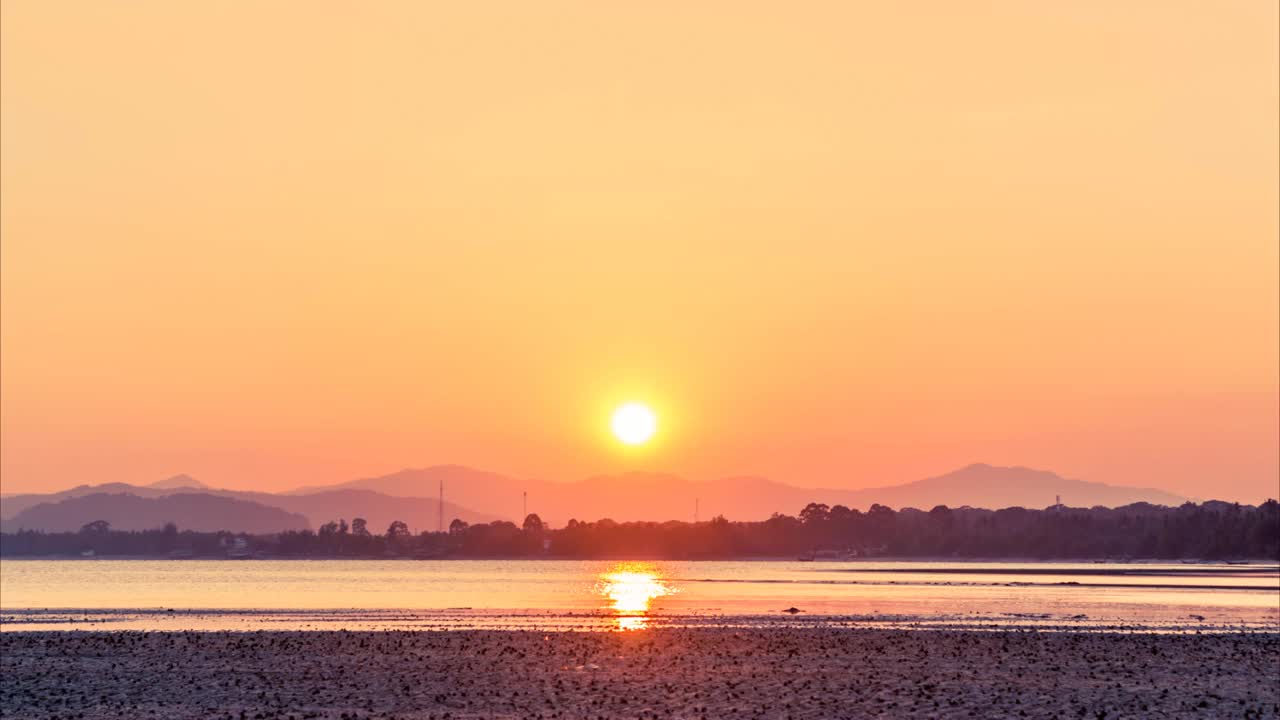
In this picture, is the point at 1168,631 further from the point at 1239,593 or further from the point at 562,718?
the point at 1239,593

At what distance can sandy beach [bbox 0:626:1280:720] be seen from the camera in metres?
43.4

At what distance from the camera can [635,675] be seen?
5112cm

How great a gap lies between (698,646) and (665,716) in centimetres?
2150

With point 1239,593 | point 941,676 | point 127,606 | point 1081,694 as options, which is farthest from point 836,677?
point 1239,593

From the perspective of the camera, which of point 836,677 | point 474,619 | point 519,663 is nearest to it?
point 836,677

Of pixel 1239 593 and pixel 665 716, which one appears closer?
pixel 665 716

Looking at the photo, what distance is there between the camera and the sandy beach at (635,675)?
43438 mm

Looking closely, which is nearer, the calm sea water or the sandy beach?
the sandy beach

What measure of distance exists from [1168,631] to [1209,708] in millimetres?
34236

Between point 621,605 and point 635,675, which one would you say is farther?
point 621,605

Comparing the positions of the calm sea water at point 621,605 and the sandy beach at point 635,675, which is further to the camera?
the calm sea water at point 621,605

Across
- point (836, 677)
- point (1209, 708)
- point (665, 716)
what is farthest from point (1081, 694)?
point (665, 716)

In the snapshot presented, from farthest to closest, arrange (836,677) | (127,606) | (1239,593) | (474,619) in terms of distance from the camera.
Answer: (1239,593), (127,606), (474,619), (836,677)

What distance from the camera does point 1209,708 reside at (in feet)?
143
